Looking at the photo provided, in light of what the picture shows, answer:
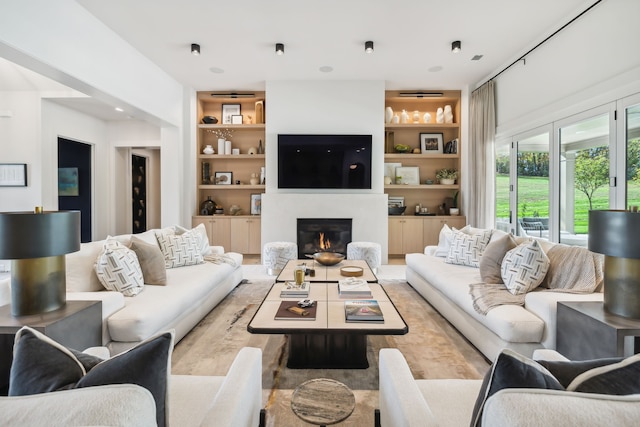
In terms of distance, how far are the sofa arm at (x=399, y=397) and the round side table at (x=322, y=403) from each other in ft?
0.46

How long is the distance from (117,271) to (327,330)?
1604mm

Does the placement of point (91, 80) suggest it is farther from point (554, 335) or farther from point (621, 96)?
point (621, 96)

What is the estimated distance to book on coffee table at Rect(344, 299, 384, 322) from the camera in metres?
2.03

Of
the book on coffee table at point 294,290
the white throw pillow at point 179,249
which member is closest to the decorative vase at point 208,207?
the white throw pillow at point 179,249

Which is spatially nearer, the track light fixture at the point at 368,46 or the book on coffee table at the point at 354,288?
the book on coffee table at the point at 354,288

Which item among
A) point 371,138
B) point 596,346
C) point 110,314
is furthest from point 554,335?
point 371,138

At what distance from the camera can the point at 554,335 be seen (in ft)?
6.66

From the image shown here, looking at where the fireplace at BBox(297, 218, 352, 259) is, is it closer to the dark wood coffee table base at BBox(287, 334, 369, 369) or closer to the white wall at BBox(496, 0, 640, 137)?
the white wall at BBox(496, 0, 640, 137)

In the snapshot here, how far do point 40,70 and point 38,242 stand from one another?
2255 mm

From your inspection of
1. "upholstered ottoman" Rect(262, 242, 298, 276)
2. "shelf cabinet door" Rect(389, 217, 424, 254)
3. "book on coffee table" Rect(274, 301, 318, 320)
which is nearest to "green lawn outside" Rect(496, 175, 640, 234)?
"shelf cabinet door" Rect(389, 217, 424, 254)

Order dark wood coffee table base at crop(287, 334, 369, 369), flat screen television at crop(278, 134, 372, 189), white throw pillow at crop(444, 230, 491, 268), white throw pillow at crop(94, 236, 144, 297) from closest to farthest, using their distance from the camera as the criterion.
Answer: dark wood coffee table base at crop(287, 334, 369, 369) → white throw pillow at crop(94, 236, 144, 297) → white throw pillow at crop(444, 230, 491, 268) → flat screen television at crop(278, 134, 372, 189)

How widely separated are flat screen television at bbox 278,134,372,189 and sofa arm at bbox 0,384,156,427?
17.1 ft

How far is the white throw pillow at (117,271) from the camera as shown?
2.46 m

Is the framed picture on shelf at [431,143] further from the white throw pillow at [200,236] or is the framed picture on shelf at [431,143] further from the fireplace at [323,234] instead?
the white throw pillow at [200,236]
